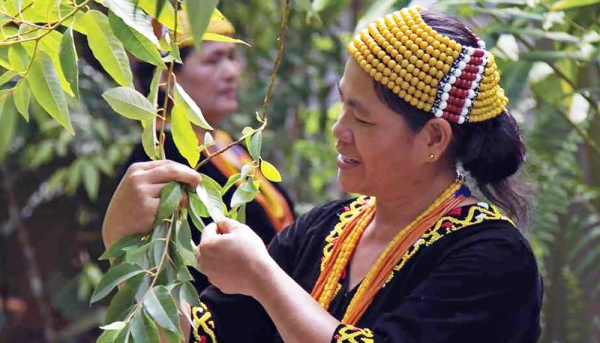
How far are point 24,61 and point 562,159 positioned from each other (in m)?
2.27

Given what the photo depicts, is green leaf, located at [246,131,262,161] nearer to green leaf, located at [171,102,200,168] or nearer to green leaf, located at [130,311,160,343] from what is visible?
green leaf, located at [171,102,200,168]

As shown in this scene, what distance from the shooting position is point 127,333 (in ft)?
3.94

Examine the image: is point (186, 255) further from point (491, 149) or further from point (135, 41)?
point (491, 149)

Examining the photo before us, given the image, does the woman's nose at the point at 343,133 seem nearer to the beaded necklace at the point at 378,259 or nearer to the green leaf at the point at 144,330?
the beaded necklace at the point at 378,259

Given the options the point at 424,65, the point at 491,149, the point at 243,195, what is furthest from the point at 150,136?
the point at 491,149

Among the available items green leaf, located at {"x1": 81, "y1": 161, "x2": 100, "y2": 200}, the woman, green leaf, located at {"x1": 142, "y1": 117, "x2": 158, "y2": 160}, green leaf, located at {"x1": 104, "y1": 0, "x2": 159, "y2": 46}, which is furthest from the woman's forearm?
green leaf, located at {"x1": 81, "y1": 161, "x2": 100, "y2": 200}

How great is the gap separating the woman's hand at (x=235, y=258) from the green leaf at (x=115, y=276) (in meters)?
0.09

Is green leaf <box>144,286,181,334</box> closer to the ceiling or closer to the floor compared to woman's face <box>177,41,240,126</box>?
closer to the ceiling

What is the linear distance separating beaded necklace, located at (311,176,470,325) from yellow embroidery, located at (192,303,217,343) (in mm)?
152

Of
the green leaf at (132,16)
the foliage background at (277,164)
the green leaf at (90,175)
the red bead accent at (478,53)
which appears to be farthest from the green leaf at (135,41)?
the green leaf at (90,175)

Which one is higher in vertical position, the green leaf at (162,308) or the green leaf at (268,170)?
the green leaf at (268,170)

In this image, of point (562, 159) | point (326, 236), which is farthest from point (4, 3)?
point (562, 159)

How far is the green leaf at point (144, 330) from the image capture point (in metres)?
1.19

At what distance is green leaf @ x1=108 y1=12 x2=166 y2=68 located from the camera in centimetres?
117
